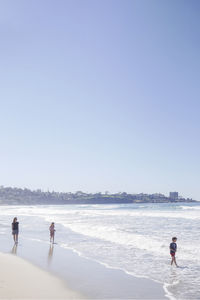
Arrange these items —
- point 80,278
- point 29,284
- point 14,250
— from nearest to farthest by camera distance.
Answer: point 29,284
point 80,278
point 14,250

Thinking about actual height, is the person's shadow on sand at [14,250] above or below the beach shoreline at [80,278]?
below

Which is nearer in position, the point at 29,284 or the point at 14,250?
the point at 29,284

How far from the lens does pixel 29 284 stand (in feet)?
32.1

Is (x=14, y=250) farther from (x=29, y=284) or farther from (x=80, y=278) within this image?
(x=29, y=284)

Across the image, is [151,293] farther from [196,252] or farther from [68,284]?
[196,252]

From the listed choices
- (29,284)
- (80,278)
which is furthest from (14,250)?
(29,284)

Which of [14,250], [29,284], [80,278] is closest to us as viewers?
[29,284]

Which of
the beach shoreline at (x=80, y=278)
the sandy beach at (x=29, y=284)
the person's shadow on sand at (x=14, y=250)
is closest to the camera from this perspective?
the sandy beach at (x=29, y=284)

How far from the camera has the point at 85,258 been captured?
14445 mm

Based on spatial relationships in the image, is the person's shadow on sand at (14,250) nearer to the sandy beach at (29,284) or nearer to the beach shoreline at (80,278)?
the beach shoreline at (80,278)

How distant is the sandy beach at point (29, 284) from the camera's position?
8633mm

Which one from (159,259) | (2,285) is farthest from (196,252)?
(2,285)

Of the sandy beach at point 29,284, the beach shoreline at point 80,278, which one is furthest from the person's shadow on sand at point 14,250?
the sandy beach at point 29,284

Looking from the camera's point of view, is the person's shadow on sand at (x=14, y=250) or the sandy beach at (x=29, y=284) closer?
the sandy beach at (x=29, y=284)
